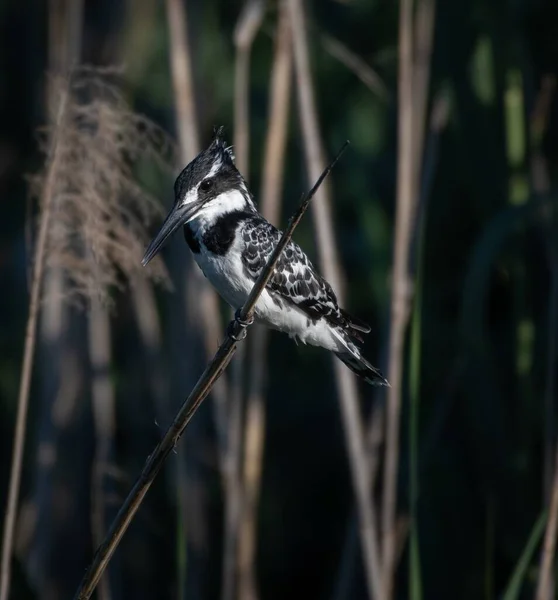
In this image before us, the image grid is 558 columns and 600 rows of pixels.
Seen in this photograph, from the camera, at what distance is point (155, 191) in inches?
145

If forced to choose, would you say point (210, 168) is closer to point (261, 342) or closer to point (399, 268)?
point (399, 268)

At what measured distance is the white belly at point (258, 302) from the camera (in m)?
2.39

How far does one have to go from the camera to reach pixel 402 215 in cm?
267

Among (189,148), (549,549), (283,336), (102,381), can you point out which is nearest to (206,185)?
(189,148)

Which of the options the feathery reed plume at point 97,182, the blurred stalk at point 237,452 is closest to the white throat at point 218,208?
the feathery reed plume at point 97,182

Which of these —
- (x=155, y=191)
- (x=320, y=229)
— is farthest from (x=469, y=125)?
(x=155, y=191)

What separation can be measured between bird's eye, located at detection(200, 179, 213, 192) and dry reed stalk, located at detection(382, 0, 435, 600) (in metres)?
0.56

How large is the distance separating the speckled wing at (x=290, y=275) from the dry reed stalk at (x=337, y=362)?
0.15 metres

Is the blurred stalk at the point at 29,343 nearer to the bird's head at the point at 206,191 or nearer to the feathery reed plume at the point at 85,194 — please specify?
the feathery reed plume at the point at 85,194

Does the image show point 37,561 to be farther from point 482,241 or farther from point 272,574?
point 482,241

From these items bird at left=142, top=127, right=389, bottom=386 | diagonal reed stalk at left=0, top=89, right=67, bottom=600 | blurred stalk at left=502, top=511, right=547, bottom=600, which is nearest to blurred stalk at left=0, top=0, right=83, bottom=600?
diagonal reed stalk at left=0, top=89, right=67, bottom=600

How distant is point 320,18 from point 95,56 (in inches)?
33.3

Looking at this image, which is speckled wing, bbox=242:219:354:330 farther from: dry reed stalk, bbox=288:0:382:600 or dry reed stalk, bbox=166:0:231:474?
dry reed stalk, bbox=166:0:231:474

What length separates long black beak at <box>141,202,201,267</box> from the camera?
7.09ft
